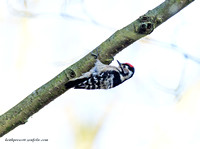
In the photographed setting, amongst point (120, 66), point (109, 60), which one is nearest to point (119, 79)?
point (120, 66)

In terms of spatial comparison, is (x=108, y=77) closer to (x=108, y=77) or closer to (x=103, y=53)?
(x=108, y=77)

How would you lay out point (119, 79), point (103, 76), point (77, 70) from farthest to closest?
point (119, 79) < point (103, 76) < point (77, 70)

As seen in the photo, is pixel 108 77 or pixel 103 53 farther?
pixel 108 77

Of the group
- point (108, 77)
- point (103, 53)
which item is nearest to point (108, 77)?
point (108, 77)

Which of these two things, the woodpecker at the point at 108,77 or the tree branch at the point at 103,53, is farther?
the woodpecker at the point at 108,77

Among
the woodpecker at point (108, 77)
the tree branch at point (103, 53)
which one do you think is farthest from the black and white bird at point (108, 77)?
the tree branch at point (103, 53)

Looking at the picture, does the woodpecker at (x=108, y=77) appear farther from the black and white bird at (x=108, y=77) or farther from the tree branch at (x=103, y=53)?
the tree branch at (x=103, y=53)

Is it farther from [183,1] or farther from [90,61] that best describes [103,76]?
[183,1]

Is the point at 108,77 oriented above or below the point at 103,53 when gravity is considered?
above
